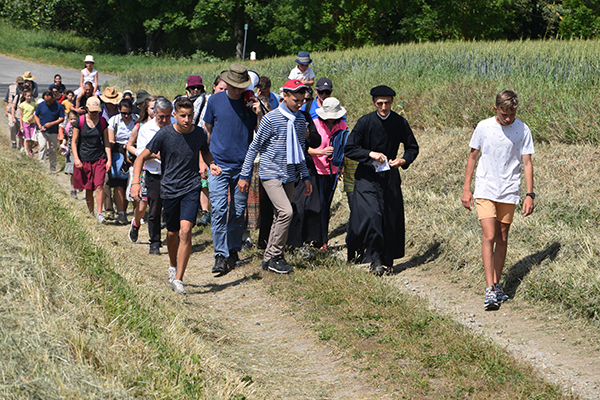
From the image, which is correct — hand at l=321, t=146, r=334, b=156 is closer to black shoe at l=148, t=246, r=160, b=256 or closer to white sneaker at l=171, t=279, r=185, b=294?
white sneaker at l=171, t=279, r=185, b=294

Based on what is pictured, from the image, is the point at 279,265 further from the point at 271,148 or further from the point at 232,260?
the point at 271,148

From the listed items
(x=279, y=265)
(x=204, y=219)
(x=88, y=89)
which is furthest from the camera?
(x=88, y=89)

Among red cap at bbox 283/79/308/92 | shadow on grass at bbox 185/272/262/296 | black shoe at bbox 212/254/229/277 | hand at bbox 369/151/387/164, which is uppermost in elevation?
red cap at bbox 283/79/308/92

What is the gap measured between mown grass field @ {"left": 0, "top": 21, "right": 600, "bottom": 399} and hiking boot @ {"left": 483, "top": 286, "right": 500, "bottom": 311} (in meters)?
0.34

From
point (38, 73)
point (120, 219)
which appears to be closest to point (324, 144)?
point (120, 219)

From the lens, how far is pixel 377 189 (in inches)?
300

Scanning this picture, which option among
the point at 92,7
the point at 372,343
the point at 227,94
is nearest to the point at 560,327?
the point at 372,343

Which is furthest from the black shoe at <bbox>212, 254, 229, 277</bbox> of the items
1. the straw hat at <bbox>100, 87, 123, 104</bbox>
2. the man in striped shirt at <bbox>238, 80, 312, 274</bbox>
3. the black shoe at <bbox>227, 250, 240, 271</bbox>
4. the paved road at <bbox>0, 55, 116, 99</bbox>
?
the paved road at <bbox>0, 55, 116, 99</bbox>

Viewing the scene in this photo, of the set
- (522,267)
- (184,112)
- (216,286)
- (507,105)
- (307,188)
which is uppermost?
(507,105)

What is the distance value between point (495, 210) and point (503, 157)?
506 mm

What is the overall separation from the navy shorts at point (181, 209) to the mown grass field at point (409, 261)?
2.37 feet

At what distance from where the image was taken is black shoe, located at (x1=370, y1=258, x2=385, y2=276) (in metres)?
7.63

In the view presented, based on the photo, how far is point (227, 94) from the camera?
7.68m

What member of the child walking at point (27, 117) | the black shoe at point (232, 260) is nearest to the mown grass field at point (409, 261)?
the black shoe at point (232, 260)
